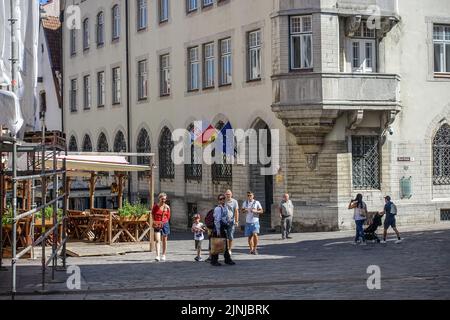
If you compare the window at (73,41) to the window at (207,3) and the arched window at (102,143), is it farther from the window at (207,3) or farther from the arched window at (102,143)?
the window at (207,3)

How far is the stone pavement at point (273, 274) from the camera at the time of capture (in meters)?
15.1

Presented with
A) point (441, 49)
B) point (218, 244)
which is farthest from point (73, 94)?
point (218, 244)

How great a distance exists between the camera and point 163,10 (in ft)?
130

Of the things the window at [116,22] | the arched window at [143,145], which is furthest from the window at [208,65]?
the window at [116,22]

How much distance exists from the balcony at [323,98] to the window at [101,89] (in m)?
19.5

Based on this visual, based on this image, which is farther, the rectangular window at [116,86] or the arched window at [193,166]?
the rectangular window at [116,86]

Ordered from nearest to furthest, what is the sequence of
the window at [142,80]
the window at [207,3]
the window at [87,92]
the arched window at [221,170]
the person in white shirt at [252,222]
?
1. the person in white shirt at [252,222]
2. the arched window at [221,170]
3. the window at [207,3]
4. the window at [142,80]
5. the window at [87,92]

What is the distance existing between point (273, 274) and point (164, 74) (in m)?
22.6

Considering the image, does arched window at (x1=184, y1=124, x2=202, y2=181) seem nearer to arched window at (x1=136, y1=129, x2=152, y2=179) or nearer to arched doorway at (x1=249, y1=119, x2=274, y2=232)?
arched doorway at (x1=249, y1=119, x2=274, y2=232)

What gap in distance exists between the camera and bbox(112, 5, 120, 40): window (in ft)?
148

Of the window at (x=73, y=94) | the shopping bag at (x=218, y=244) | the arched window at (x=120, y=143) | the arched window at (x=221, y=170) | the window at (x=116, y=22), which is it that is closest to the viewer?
the shopping bag at (x=218, y=244)

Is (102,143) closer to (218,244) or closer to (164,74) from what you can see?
(164,74)

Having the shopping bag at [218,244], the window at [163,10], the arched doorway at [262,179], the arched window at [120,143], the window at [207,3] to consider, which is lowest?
the shopping bag at [218,244]
